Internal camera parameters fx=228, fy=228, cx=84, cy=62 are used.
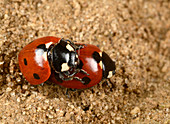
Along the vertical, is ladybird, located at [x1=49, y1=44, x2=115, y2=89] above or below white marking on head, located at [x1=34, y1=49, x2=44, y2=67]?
below

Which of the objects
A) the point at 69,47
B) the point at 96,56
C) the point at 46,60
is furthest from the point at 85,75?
the point at 46,60

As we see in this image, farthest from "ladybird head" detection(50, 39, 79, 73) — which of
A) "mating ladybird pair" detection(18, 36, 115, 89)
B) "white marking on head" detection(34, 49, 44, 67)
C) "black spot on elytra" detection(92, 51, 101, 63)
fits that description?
"black spot on elytra" detection(92, 51, 101, 63)

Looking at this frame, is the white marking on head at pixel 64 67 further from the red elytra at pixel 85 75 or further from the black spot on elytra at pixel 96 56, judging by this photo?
the black spot on elytra at pixel 96 56

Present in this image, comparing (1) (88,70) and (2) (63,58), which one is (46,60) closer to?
(2) (63,58)

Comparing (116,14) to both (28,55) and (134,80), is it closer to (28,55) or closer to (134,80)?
(134,80)

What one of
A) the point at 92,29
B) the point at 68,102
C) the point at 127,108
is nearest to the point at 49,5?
the point at 92,29

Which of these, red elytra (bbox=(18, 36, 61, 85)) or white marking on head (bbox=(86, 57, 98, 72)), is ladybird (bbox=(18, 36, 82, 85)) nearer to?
red elytra (bbox=(18, 36, 61, 85))

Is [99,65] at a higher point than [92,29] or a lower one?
lower
